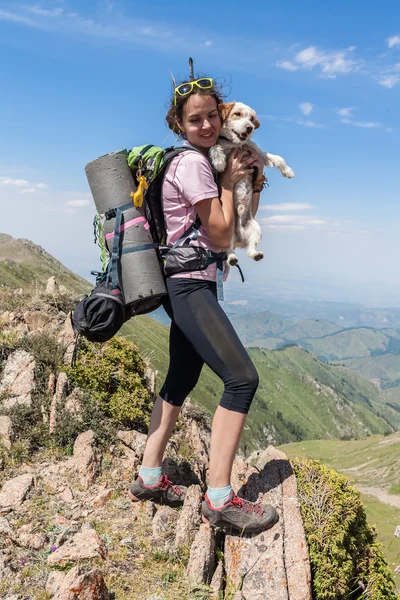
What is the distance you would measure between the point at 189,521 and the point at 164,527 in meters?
0.40

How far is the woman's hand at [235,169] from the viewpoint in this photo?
488cm

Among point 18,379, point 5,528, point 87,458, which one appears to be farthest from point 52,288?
point 5,528

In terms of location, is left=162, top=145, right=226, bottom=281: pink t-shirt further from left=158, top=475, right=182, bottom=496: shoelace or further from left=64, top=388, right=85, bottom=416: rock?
left=64, top=388, right=85, bottom=416: rock

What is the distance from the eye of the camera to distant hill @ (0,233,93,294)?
12875 cm

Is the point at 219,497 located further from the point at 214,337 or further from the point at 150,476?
the point at 214,337

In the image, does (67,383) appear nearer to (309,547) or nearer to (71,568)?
(71,568)

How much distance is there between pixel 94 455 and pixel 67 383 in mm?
1940

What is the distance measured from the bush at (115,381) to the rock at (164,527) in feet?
8.28

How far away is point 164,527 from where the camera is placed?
5148 mm

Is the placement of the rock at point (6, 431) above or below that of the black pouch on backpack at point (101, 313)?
below

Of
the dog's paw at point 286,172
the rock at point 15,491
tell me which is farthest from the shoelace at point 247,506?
the dog's paw at point 286,172

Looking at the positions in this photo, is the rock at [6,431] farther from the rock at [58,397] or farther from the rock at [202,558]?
the rock at [202,558]

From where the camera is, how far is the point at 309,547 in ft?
15.5

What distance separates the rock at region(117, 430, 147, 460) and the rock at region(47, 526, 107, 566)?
2.35 m
